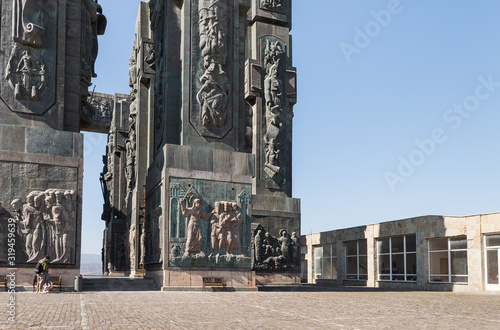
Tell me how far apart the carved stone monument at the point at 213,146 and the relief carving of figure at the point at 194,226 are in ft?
0.14

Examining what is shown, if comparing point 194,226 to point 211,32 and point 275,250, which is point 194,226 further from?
point 275,250

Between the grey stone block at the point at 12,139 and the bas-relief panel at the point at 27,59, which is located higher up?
the bas-relief panel at the point at 27,59

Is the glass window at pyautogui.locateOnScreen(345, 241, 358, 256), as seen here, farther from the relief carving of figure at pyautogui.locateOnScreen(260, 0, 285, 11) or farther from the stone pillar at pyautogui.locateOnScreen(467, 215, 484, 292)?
the relief carving of figure at pyautogui.locateOnScreen(260, 0, 285, 11)

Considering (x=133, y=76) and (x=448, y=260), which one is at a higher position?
(x=133, y=76)

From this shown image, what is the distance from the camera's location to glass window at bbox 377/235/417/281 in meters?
36.2

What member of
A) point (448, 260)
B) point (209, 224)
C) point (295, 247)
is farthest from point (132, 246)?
point (448, 260)

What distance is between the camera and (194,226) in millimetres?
23844

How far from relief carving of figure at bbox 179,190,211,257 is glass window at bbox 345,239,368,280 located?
20725 millimetres

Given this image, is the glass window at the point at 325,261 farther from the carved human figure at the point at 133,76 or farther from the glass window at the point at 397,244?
the carved human figure at the point at 133,76

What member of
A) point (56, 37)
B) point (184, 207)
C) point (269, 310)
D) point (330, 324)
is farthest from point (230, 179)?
point (330, 324)

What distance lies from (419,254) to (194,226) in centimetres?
1667

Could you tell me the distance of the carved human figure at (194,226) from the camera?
936 inches

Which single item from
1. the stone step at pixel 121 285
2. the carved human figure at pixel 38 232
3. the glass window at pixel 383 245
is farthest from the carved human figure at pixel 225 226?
the glass window at pixel 383 245

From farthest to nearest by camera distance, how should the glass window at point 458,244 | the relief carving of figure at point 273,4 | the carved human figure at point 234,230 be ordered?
the relief carving of figure at point 273,4 → the glass window at point 458,244 → the carved human figure at point 234,230
